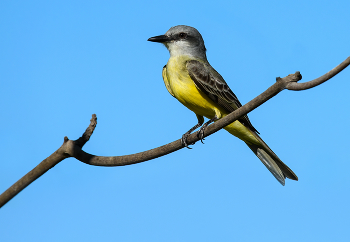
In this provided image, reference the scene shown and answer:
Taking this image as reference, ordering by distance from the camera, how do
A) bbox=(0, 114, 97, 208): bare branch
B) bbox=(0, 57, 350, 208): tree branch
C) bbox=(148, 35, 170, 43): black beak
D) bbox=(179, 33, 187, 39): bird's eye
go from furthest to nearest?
bbox=(179, 33, 187, 39): bird's eye
bbox=(148, 35, 170, 43): black beak
bbox=(0, 114, 97, 208): bare branch
bbox=(0, 57, 350, 208): tree branch

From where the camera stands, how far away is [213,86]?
796 centimetres

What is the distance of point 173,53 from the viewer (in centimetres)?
870

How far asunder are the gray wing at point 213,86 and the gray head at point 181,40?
600 millimetres

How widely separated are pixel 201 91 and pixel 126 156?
3324 millimetres

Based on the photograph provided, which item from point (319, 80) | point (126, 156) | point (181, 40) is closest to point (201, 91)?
point (181, 40)

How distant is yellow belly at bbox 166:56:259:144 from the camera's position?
789cm

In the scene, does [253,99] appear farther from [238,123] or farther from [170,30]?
[170,30]

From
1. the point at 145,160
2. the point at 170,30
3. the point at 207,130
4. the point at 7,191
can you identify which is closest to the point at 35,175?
the point at 7,191

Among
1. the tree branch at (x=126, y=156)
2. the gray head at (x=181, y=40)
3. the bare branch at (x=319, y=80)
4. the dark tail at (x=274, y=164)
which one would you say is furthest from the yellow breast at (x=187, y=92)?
the bare branch at (x=319, y=80)

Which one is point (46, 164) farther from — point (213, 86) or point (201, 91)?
point (213, 86)

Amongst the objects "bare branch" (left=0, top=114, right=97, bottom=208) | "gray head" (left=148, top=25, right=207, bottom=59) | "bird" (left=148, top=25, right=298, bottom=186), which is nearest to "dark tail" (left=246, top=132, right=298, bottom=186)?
"bird" (left=148, top=25, right=298, bottom=186)

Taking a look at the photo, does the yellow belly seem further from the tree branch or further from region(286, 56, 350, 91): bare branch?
region(286, 56, 350, 91): bare branch

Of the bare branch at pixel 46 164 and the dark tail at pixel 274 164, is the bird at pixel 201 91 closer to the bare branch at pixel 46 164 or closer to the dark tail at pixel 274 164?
the dark tail at pixel 274 164

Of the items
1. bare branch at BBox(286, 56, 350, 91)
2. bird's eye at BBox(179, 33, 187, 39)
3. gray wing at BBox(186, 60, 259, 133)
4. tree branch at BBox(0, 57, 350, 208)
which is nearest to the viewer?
bare branch at BBox(286, 56, 350, 91)
